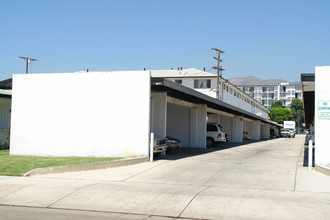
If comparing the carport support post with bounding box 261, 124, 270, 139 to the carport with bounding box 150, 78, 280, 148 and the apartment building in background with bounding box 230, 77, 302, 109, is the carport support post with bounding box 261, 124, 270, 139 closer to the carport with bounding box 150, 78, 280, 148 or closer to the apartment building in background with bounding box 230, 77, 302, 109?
the carport with bounding box 150, 78, 280, 148

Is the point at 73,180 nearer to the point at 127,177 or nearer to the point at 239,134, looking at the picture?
the point at 127,177

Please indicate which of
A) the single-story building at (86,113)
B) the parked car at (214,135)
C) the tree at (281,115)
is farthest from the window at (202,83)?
the tree at (281,115)

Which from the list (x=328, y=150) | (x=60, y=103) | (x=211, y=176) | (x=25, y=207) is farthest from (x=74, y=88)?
(x=328, y=150)

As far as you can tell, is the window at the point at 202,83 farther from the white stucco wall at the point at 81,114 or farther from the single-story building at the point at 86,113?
the white stucco wall at the point at 81,114

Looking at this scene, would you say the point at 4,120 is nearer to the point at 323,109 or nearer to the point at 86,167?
the point at 86,167

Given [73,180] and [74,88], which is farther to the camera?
[74,88]

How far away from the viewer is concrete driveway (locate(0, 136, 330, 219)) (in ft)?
25.6

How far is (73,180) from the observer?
11.2 meters

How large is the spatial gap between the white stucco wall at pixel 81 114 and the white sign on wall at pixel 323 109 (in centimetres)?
709

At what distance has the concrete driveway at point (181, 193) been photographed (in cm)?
779

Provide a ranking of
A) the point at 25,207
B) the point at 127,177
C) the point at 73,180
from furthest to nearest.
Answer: the point at 127,177, the point at 73,180, the point at 25,207

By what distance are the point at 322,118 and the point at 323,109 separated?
0.35 m

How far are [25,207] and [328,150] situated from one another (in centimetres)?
1096

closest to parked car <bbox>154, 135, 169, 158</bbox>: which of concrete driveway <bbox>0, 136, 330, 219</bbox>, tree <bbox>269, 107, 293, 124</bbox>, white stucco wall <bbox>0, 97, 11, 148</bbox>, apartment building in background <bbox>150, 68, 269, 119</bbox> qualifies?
concrete driveway <bbox>0, 136, 330, 219</bbox>
